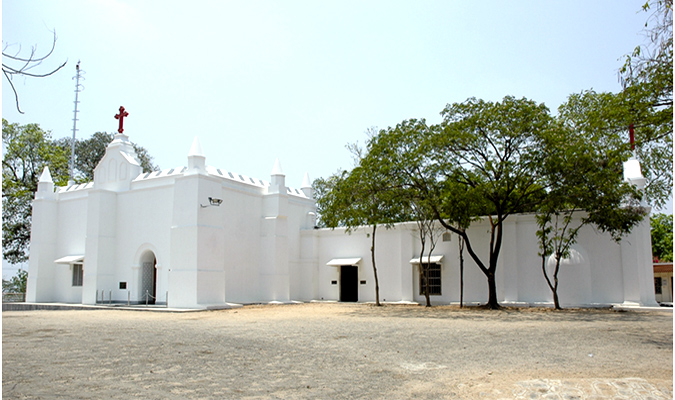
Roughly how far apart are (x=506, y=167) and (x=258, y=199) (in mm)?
→ 11470

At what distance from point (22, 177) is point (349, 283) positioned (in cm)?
2112

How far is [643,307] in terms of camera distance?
729 inches

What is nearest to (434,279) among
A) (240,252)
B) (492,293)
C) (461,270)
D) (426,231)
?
(426,231)

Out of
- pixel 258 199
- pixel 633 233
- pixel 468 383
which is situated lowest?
pixel 468 383

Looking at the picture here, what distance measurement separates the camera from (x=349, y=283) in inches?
1019

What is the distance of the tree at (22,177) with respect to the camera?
3078 cm

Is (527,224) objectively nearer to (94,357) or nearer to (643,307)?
(643,307)

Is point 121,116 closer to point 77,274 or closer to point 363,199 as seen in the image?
point 77,274

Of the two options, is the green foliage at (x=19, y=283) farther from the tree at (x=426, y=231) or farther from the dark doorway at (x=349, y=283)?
the tree at (x=426, y=231)

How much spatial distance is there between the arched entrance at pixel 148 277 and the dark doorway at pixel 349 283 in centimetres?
861

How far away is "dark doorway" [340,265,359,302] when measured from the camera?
2567 cm

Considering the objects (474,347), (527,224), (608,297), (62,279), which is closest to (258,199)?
(62,279)

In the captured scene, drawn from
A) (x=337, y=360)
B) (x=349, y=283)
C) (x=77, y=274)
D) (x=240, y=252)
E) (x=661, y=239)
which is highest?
(x=661, y=239)

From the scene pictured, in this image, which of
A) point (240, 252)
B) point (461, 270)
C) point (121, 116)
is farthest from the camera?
point (121, 116)
